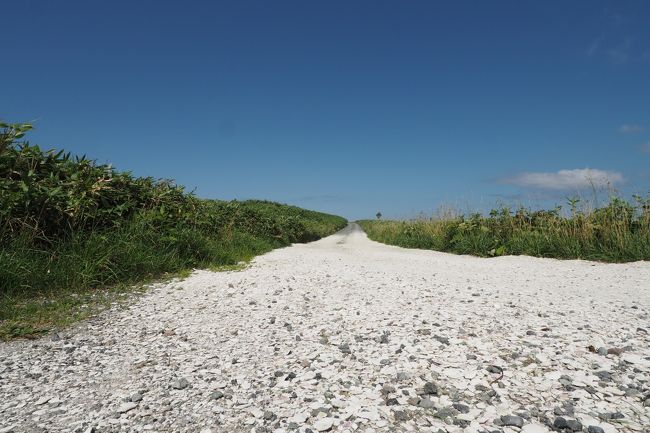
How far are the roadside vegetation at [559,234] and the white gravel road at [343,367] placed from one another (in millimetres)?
5562

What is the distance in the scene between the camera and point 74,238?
5.66 meters

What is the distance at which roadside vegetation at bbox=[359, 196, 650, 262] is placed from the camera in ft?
30.6

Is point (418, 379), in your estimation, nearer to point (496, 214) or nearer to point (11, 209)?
point (11, 209)

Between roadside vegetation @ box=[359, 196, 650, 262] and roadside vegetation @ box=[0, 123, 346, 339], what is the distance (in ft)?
29.5

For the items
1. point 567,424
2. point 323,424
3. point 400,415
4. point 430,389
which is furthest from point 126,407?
point 567,424

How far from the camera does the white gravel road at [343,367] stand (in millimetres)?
2109

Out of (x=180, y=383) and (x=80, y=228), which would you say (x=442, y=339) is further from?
(x=80, y=228)

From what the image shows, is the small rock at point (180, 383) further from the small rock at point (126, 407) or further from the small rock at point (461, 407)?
the small rock at point (461, 407)

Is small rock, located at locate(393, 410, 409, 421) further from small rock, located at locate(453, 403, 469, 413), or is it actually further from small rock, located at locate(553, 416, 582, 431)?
small rock, located at locate(553, 416, 582, 431)

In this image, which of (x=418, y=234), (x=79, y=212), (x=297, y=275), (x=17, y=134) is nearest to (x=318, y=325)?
(x=297, y=275)

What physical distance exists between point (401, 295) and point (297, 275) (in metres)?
2.45

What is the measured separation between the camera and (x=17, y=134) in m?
5.83

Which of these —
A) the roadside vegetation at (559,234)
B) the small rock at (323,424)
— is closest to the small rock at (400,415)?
the small rock at (323,424)

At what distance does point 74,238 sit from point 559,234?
1245 cm
